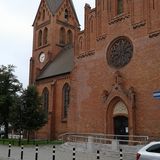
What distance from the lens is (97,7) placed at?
1278 inches

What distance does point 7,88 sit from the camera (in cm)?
4241

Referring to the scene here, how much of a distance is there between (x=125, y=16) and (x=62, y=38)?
24739 mm

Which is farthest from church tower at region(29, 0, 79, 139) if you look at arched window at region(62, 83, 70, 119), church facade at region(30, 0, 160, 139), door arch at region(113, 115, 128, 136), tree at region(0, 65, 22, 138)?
door arch at region(113, 115, 128, 136)

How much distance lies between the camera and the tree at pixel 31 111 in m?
32.8

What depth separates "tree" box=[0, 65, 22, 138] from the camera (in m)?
41.1

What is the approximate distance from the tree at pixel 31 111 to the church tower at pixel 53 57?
6.82 metres

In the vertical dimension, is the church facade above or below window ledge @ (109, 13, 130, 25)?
below

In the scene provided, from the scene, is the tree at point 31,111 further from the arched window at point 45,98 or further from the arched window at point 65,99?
the arched window at point 45,98

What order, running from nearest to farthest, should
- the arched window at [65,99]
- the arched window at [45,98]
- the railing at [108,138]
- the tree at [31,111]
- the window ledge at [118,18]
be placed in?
the railing at [108,138], the window ledge at [118,18], the tree at [31,111], the arched window at [65,99], the arched window at [45,98]

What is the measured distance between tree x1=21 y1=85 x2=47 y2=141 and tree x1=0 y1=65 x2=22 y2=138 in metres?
7.52

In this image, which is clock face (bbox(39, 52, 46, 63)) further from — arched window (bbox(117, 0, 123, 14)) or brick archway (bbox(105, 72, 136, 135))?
brick archway (bbox(105, 72, 136, 135))

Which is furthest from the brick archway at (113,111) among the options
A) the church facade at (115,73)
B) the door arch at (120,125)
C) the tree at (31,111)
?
the tree at (31,111)

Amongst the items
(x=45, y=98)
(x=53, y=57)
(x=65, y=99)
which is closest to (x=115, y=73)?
(x=65, y=99)

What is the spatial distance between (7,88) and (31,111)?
1078 cm
